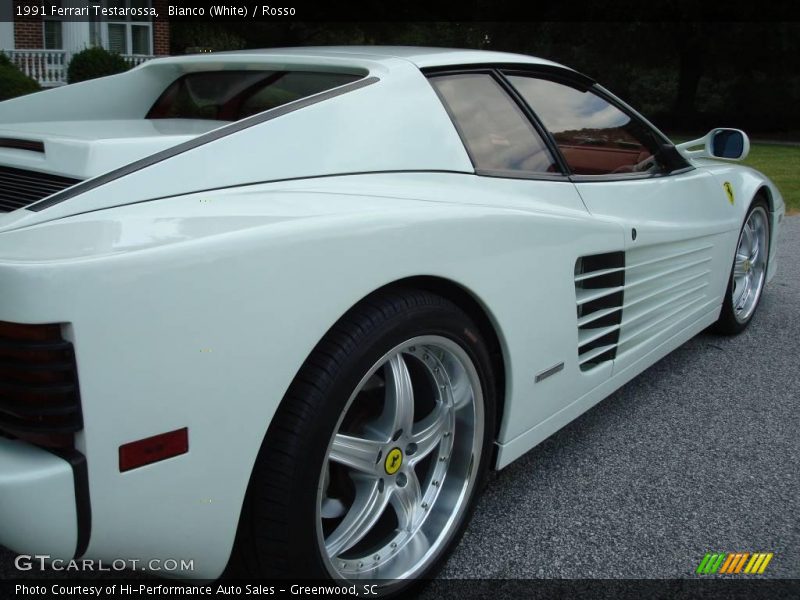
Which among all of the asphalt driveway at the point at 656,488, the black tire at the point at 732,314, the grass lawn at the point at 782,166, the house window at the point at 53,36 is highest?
the house window at the point at 53,36

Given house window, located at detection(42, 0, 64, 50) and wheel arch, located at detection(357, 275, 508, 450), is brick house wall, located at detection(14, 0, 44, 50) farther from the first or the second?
wheel arch, located at detection(357, 275, 508, 450)

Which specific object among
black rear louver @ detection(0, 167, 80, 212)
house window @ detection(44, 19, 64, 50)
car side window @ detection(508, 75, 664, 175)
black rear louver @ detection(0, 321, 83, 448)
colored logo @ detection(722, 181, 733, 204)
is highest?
house window @ detection(44, 19, 64, 50)

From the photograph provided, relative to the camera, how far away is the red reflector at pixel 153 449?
1.34 m

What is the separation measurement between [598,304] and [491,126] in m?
0.66

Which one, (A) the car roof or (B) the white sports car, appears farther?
(A) the car roof

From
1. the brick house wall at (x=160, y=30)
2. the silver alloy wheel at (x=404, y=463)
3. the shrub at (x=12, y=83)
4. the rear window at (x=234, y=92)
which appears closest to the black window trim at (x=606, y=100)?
the rear window at (x=234, y=92)

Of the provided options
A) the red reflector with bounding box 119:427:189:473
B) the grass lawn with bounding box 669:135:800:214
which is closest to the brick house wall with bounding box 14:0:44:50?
the grass lawn with bounding box 669:135:800:214

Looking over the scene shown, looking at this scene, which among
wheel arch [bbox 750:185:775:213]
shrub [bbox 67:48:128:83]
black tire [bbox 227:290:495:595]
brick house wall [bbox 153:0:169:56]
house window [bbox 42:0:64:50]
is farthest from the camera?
brick house wall [bbox 153:0:169:56]

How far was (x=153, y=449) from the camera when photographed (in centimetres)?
137

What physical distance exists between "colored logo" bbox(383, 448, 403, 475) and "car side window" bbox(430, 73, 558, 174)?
2.72ft

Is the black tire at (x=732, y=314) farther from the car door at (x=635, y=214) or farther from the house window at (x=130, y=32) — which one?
the house window at (x=130, y=32)

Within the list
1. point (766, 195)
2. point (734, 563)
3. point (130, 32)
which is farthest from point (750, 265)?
point (130, 32)

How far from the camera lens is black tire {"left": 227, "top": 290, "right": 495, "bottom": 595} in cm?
153

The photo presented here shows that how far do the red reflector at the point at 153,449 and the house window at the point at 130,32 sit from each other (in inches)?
769
